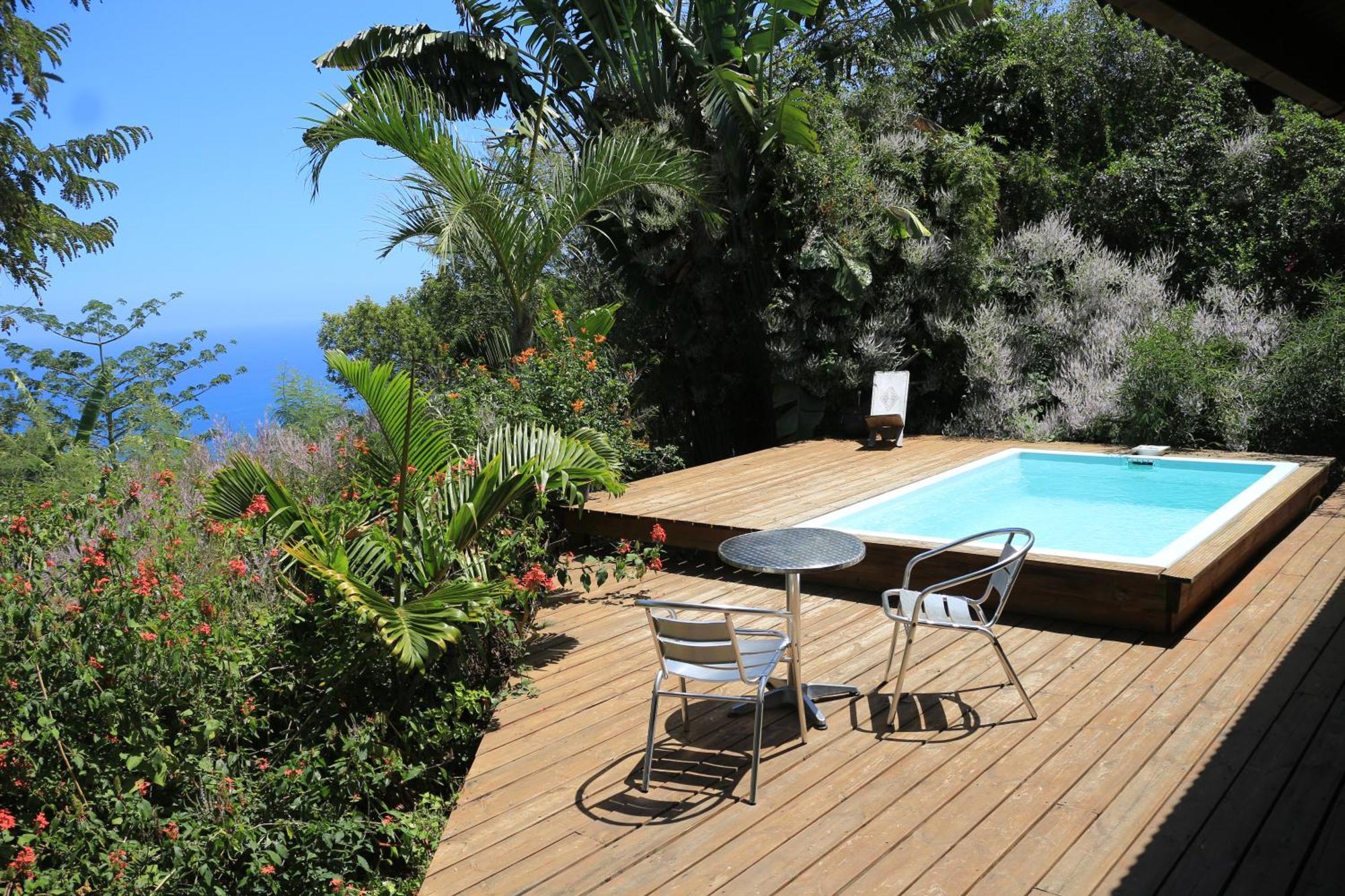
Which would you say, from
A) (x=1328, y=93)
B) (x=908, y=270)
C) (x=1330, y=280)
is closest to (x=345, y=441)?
(x=1328, y=93)

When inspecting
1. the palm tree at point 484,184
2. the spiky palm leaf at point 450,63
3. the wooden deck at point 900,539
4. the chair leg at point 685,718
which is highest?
the spiky palm leaf at point 450,63

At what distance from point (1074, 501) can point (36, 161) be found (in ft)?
38.3

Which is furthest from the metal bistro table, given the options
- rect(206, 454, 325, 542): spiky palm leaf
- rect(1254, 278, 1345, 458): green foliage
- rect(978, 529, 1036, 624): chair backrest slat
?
rect(1254, 278, 1345, 458): green foliage

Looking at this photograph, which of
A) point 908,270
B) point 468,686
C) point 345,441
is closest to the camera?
point 468,686

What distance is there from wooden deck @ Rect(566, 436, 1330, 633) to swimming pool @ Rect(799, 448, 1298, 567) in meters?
0.18

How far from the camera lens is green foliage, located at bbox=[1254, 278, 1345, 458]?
8570mm

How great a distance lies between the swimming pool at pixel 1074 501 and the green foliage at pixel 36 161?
9935mm

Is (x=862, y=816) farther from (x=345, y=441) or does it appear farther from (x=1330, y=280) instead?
(x=1330, y=280)

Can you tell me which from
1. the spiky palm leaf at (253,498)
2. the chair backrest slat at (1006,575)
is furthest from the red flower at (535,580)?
the chair backrest slat at (1006,575)

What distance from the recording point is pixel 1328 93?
141 inches

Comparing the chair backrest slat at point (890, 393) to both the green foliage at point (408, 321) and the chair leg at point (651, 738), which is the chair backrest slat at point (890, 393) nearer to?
the chair leg at point (651, 738)

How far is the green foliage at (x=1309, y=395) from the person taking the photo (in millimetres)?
8570

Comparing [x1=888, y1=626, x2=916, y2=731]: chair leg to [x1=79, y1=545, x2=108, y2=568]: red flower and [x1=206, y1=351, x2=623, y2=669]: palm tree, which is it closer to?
[x1=206, y1=351, x2=623, y2=669]: palm tree

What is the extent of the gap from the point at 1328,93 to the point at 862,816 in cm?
313
